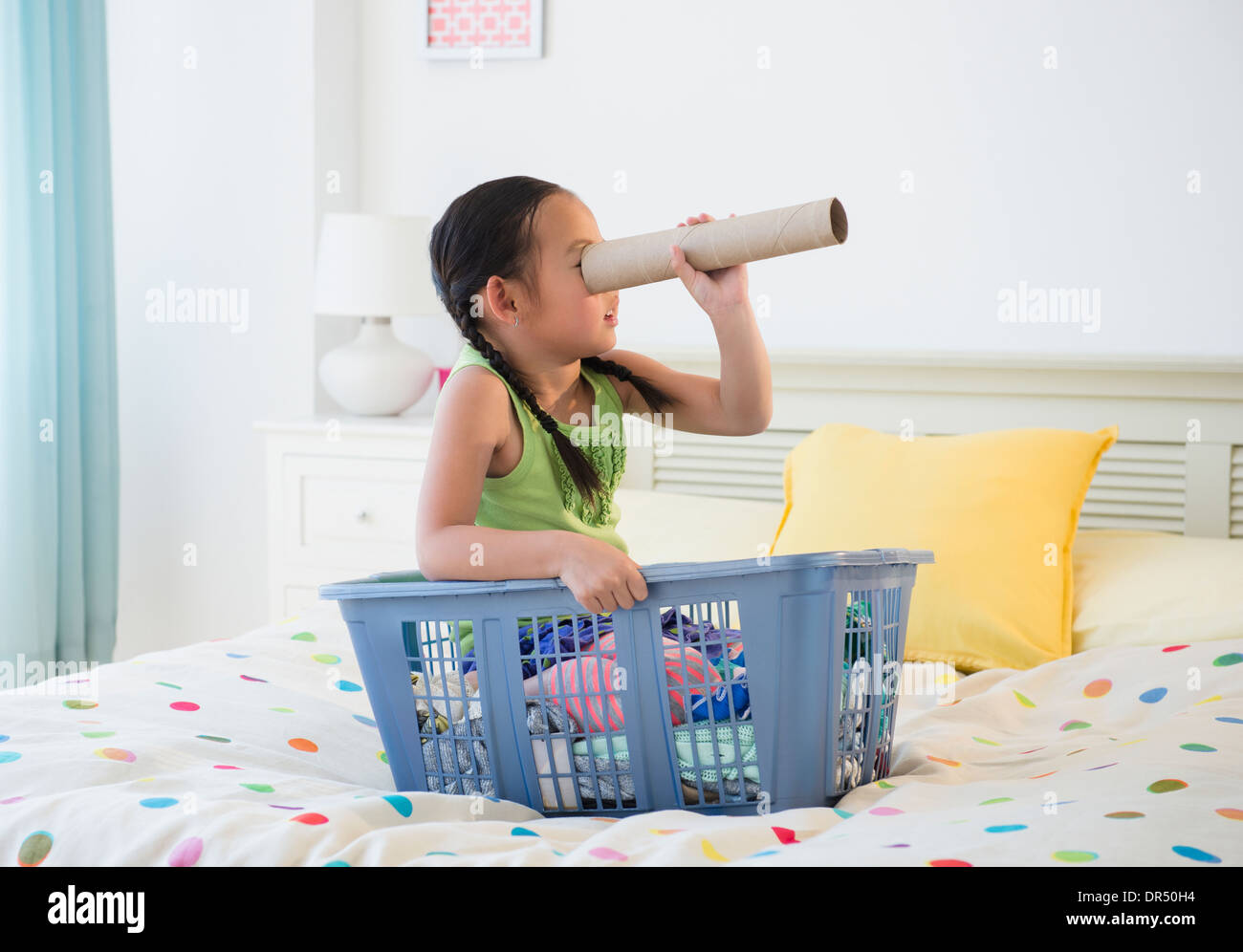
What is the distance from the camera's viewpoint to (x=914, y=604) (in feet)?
5.53

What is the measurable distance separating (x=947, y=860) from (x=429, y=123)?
2.29 metres

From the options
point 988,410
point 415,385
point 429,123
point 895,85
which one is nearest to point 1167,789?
point 988,410

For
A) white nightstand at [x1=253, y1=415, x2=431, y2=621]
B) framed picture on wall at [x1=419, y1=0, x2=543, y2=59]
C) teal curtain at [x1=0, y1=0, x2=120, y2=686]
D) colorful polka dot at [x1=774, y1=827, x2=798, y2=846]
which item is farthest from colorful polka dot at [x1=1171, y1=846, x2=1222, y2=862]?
teal curtain at [x1=0, y1=0, x2=120, y2=686]

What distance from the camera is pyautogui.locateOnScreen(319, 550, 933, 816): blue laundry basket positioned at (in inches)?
38.3

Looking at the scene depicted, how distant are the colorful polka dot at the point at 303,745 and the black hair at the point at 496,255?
0.38 m

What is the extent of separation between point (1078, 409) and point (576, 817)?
1.35 meters

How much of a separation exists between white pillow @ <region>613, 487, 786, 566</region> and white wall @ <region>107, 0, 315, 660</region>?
105cm

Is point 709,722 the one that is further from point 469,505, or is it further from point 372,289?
point 372,289

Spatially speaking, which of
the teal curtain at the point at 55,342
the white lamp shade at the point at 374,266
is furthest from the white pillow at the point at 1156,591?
the teal curtain at the point at 55,342

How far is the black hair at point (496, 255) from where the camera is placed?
1.21 m

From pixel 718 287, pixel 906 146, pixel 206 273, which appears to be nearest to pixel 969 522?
pixel 718 287

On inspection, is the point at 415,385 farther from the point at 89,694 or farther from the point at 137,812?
the point at 137,812

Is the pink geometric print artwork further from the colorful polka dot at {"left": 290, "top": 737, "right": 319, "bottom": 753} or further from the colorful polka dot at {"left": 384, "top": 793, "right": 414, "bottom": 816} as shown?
the colorful polka dot at {"left": 384, "top": 793, "right": 414, "bottom": 816}

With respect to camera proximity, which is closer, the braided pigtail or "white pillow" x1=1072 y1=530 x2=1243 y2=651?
the braided pigtail
